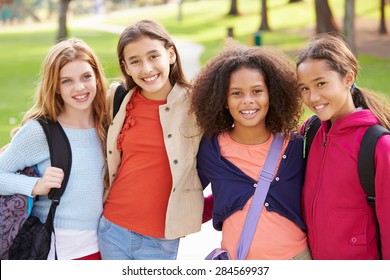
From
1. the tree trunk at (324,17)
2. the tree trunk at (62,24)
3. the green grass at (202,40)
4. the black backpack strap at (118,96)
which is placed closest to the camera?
the black backpack strap at (118,96)

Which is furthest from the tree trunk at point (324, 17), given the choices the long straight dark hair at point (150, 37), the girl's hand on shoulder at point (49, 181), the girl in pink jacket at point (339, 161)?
the girl's hand on shoulder at point (49, 181)

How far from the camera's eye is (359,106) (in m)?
3.29

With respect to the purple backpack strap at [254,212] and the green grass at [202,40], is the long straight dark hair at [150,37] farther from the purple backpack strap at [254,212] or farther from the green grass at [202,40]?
the green grass at [202,40]

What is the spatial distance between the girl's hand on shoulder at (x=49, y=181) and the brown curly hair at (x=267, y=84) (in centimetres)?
75

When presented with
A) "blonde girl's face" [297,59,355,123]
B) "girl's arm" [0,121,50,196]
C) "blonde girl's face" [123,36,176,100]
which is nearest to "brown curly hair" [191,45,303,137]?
"blonde girl's face" [297,59,355,123]

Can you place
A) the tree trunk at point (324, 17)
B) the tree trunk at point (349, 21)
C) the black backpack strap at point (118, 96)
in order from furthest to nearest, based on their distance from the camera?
the tree trunk at point (324, 17)
the tree trunk at point (349, 21)
the black backpack strap at point (118, 96)

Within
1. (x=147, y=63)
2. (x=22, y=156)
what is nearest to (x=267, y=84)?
(x=147, y=63)

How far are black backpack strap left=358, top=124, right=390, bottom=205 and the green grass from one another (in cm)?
317

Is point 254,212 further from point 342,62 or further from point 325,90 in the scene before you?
point 342,62

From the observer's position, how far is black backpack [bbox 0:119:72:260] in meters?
3.34

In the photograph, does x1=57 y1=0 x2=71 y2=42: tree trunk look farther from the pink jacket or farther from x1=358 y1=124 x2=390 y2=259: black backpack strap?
x1=358 y1=124 x2=390 y2=259: black backpack strap

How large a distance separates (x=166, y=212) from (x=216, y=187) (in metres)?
0.33

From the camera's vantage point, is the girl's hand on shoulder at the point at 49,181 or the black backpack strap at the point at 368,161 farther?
the girl's hand on shoulder at the point at 49,181

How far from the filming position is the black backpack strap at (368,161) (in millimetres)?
2951
